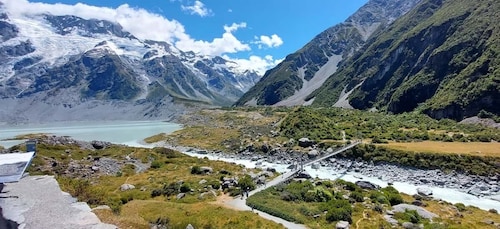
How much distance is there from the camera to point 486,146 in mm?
67562

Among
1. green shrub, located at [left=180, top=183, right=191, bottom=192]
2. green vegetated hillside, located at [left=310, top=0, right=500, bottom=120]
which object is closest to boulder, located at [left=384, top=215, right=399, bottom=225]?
green shrub, located at [left=180, top=183, right=191, bottom=192]

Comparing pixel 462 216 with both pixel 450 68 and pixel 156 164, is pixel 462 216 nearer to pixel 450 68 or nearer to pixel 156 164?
pixel 156 164

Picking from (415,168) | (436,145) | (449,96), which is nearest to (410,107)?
(449,96)

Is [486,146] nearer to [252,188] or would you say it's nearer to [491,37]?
[252,188]

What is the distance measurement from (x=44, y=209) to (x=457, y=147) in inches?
2674

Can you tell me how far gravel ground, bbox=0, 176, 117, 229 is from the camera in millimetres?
16938

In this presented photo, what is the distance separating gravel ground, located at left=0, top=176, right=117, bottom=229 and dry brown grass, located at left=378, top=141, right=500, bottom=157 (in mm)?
58762

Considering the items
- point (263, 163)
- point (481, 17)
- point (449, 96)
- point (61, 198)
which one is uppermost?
point (481, 17)

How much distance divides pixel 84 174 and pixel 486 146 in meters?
68.5

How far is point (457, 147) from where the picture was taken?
6681 cm

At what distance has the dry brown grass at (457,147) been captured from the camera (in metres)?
60.8

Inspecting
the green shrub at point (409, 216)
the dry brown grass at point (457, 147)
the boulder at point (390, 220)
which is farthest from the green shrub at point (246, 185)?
the dry brown grass at point (457, 147)

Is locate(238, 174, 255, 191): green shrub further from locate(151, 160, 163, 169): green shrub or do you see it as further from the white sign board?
the white sign board

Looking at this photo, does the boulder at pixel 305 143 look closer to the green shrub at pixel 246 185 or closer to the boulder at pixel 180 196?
the green shrub at pixel 246 185
